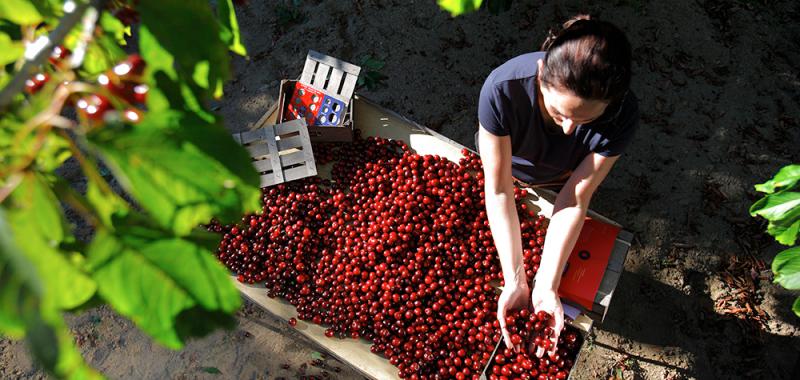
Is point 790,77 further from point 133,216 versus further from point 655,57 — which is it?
point 133,216

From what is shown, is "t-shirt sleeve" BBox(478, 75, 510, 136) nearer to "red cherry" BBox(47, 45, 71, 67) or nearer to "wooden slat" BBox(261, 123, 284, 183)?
"wooden slat" BBox(261, 123, 284, 183)

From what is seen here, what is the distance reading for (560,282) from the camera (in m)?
2.12

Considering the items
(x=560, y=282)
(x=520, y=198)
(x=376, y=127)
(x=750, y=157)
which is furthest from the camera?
(x=750, y=157)

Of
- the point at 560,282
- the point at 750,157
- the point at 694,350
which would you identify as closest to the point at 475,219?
the point at 560,282

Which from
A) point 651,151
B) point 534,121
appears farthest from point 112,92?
point 651,151

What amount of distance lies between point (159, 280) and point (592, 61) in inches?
50.8

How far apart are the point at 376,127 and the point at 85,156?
1929 millimetres

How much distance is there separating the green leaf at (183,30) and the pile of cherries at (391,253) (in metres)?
1.60

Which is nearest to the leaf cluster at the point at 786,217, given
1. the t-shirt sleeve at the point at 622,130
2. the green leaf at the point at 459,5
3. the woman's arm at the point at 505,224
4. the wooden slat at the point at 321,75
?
the t-shirt sleeve at the point at 622,130

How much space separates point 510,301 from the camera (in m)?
2.02

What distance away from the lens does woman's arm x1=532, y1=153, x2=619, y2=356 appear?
1.94m

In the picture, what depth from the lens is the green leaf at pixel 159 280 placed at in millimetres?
610

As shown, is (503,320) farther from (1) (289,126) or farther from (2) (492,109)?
(1) (289,126)

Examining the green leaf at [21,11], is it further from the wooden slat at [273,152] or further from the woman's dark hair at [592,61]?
the wooden slat at [273,152]
